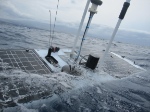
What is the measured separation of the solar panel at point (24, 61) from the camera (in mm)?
7522

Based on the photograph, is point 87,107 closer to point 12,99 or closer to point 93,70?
point 12,99

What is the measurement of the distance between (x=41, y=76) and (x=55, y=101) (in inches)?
70.1

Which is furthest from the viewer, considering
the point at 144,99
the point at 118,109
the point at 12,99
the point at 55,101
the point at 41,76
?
the point at 144,99

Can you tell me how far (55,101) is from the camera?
222 inches

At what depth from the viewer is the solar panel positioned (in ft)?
24.7

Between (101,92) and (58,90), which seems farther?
(101,92)

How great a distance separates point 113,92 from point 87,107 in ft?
7.67

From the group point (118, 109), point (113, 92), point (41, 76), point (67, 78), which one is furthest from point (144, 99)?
point (41, 76)

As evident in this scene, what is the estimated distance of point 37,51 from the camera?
1022cm

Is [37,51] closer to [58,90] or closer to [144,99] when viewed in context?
[58,90]

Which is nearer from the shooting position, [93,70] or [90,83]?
[90,83]

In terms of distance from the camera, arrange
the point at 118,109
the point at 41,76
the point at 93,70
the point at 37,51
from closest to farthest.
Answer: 1. the point at 118,109
2. the point at 41,76
3. the point at 93,70
4. the point at 37,51

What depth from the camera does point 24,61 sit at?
8234 millimetres

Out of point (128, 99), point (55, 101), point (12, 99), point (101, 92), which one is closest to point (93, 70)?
point (101, 92)
